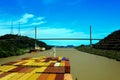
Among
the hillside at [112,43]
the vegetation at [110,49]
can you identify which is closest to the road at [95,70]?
the vegetation at [110,49]

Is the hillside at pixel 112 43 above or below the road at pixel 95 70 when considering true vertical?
above

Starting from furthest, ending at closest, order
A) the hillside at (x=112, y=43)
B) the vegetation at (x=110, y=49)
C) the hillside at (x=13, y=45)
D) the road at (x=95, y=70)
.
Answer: the hillside at (x=112, y=43) → the hillside at (x=13, y=45) → the vegetation at (x=110, y=49) → the road at (x=95, y=70)

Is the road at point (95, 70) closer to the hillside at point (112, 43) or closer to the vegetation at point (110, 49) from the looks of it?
the vegetation at point (110, 49)

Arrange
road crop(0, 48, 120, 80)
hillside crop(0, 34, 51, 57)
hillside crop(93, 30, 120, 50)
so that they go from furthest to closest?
hillside crop(93, 30, 120, 50)
hillside crop(0, 34, 51, 57)
road crop(0, 48, 120, 80)

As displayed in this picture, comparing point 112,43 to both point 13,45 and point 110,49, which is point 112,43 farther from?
point 13,45

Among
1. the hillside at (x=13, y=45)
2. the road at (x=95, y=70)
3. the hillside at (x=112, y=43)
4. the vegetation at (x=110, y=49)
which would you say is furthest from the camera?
the hillside at (x=112, y=43)

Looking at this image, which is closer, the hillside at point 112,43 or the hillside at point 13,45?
the hillside at point 13,45

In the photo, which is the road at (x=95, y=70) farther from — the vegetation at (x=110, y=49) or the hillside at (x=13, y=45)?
the hillside at (x=13, y=45)

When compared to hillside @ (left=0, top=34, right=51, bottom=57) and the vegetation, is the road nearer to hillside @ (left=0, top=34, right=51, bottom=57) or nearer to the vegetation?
the vegetation

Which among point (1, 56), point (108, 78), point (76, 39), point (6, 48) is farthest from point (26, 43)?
point (108, 78)

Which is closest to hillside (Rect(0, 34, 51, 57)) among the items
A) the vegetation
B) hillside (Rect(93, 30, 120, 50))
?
the vegetation

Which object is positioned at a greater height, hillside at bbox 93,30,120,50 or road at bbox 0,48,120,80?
hillside at bbox 93,30,120,50

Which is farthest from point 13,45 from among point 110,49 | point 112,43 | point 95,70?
point 95,70

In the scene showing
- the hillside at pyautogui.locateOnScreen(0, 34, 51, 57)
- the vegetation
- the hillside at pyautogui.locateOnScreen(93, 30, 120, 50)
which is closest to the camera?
the vegetation
